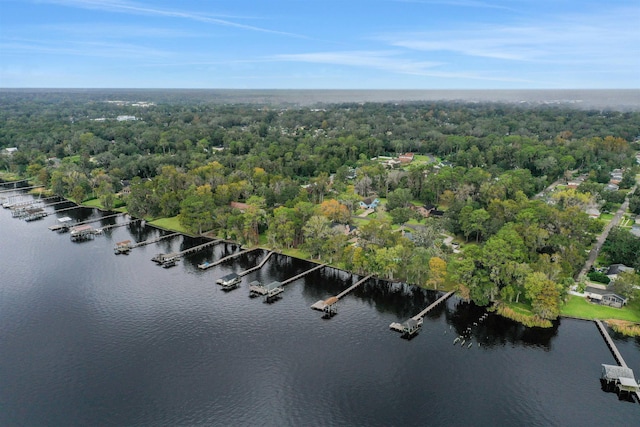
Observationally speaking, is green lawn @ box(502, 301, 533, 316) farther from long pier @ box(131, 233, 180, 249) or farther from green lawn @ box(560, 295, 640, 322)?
long pier @ box(131, 233, 180, 249)

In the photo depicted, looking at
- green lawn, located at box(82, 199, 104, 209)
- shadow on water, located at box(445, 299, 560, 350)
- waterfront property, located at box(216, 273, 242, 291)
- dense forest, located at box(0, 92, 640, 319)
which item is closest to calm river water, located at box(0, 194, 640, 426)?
shadow on water, located at box(445, 299, 560, 350)

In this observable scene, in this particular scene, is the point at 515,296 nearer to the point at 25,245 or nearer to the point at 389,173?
the point at 389,173

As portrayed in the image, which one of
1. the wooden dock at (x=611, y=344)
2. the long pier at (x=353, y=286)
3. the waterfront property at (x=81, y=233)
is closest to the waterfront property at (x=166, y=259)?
the waterfront property at (x=81, y=233)

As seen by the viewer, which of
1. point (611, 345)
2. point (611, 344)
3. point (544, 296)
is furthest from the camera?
point (544, 296)

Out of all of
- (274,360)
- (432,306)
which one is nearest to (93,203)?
(274,360)

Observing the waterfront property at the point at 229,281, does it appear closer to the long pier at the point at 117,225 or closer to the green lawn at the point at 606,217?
the long pier at the point at 117,225

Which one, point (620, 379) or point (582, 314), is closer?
point (620, 379)

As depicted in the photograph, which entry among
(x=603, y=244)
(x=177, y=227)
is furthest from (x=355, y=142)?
(x=603, y=244)

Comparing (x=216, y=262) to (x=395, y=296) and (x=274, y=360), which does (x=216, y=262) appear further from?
(x=395, y=296)
